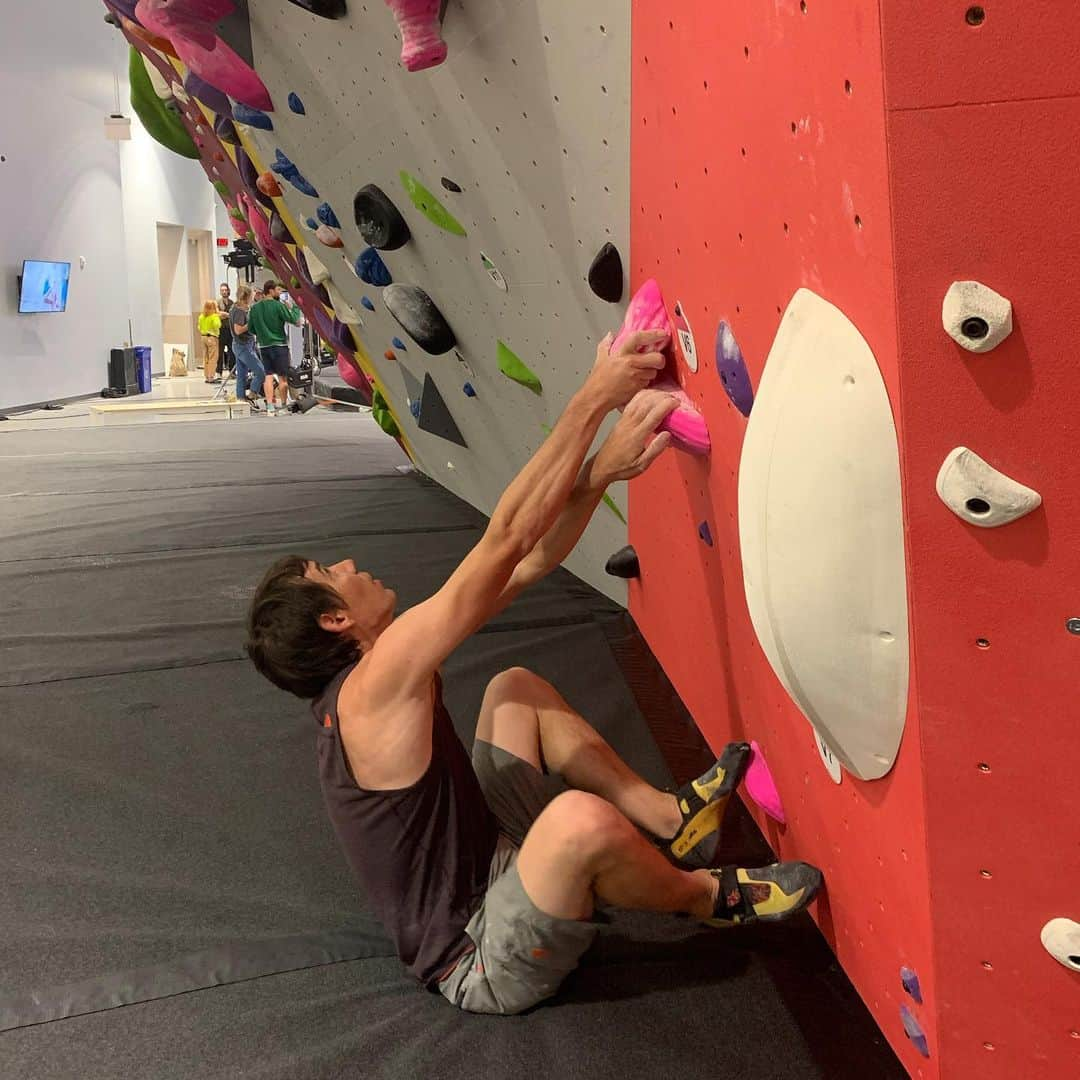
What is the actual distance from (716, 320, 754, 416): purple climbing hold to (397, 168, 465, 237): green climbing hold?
1229mm

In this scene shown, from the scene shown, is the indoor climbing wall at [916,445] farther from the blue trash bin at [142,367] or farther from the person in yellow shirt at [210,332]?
the person in yellow shirt at [210,332]

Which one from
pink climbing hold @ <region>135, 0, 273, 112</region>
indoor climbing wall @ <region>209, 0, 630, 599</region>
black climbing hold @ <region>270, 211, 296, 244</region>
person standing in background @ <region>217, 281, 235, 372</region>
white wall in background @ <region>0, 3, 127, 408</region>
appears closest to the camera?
indoor climbing wall @ <region>209, 0, 630, 599</region>

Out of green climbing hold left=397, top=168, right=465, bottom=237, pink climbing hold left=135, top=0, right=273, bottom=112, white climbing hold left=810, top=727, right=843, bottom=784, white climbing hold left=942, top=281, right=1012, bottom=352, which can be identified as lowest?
white climbing hold left=810, top=727, right=843, bottom=784

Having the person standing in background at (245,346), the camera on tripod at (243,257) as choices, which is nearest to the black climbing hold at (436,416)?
the camera on tripod at (243,257)

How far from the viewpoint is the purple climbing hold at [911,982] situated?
1048mm

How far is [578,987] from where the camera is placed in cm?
142

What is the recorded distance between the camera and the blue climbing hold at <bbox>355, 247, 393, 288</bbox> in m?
3.02

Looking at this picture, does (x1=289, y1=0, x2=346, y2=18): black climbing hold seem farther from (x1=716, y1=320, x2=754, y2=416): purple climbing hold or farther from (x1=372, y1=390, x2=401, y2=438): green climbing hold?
(x1=372, y1=390, x2=401, y2=438): green climbing hold

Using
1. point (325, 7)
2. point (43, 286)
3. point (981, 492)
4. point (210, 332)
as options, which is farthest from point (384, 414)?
point (210, 332)

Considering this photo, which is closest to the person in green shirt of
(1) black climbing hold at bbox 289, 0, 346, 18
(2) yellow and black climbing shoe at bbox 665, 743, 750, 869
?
(1) black climbing hold at bbox 289, 0, 346, 18

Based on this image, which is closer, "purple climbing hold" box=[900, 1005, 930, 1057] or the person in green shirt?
"purple climbing hold" box=[900, 1005, 930, 1057]

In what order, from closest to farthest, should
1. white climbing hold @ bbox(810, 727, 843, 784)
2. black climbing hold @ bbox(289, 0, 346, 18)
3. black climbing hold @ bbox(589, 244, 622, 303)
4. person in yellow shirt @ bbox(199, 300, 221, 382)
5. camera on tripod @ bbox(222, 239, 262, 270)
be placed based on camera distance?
white climbing hold @ bbox(810, 727, 843, 784)
black climbing hold @ bbox(589, 244, 622, 303)
black climbing hold @ bbox(289, 0, 346, 18)
camera on tripod @ bbox(222, 239, 262, 270)
person in yellow shirt @ bbox(199, 300, 221, 382)

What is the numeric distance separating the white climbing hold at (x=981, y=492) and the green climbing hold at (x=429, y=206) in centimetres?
171

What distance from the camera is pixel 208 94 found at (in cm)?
311
